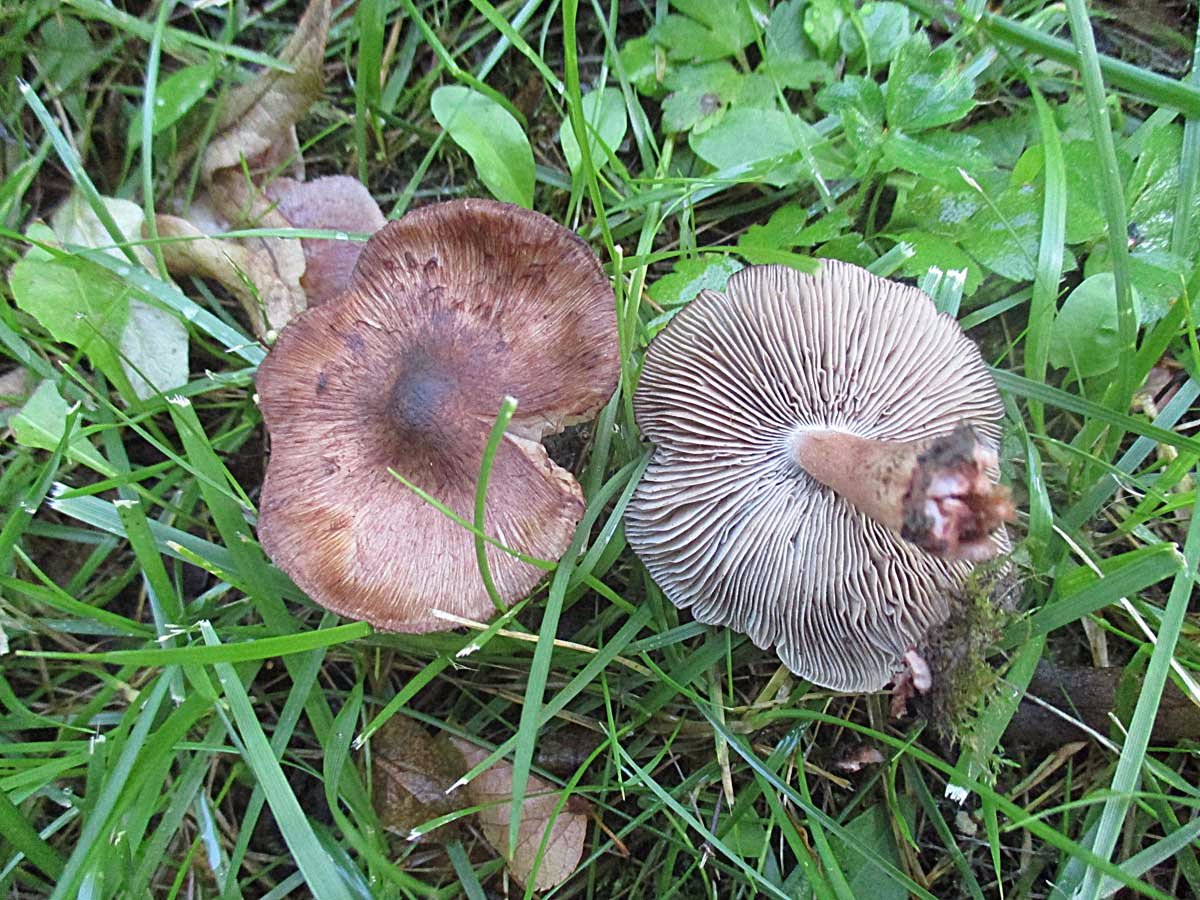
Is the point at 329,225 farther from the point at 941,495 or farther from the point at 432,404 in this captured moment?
the point at 941,495

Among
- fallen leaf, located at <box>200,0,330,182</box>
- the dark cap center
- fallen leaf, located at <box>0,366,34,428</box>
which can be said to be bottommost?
fallen leaf, located at <box>0,366,34,428</box>

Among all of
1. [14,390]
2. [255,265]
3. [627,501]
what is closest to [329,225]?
[255,265]

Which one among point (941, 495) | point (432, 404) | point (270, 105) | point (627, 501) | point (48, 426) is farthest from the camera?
point (270, 105)

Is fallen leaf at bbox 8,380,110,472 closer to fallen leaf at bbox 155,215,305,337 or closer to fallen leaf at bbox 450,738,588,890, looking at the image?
fallen leaf at bbox 155,215,305,337

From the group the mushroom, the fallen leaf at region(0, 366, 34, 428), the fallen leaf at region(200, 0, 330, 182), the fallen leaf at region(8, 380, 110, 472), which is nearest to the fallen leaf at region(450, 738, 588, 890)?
the mushroom

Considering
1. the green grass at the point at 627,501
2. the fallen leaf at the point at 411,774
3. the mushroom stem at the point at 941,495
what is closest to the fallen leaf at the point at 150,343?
the green grass at the point at 627,501

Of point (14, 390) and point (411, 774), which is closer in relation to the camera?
point (411, 774)
